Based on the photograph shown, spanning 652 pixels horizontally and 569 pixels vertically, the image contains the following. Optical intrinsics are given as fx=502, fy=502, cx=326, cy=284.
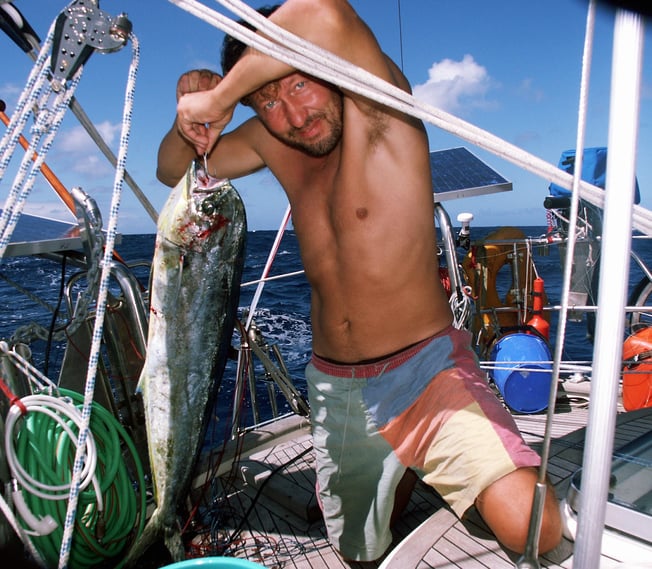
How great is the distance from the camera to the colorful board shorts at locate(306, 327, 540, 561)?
188 cm

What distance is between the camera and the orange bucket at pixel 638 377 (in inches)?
142

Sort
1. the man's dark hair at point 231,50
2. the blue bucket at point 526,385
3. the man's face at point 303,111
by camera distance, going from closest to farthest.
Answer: the man's face at point 303,111
the man's dark hair at point 231,50
the blue bucket at point 526,385

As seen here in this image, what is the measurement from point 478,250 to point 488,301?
0.54m

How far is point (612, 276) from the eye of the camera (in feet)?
2.47

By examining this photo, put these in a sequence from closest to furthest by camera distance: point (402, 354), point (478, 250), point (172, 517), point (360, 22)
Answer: point (360, 22), point (172, 517), point (402, 354), point (478, 250)

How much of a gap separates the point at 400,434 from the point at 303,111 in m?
1.49

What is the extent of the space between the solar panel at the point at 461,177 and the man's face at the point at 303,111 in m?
1.74

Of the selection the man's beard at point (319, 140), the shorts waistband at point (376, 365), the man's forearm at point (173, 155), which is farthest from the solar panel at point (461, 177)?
the man's forearm at point (173, 155)

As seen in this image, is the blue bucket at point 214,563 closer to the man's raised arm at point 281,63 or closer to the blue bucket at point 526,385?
the man's raised arm at point 281,63

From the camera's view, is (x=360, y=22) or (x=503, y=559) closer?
(x=503, y=559)

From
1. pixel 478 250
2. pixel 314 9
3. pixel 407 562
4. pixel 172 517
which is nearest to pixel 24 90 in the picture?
pixel 314 9

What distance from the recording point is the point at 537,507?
3.42 feet

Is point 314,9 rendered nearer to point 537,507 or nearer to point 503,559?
point 537,507

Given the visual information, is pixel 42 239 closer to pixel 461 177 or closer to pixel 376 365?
pixel 376 365
